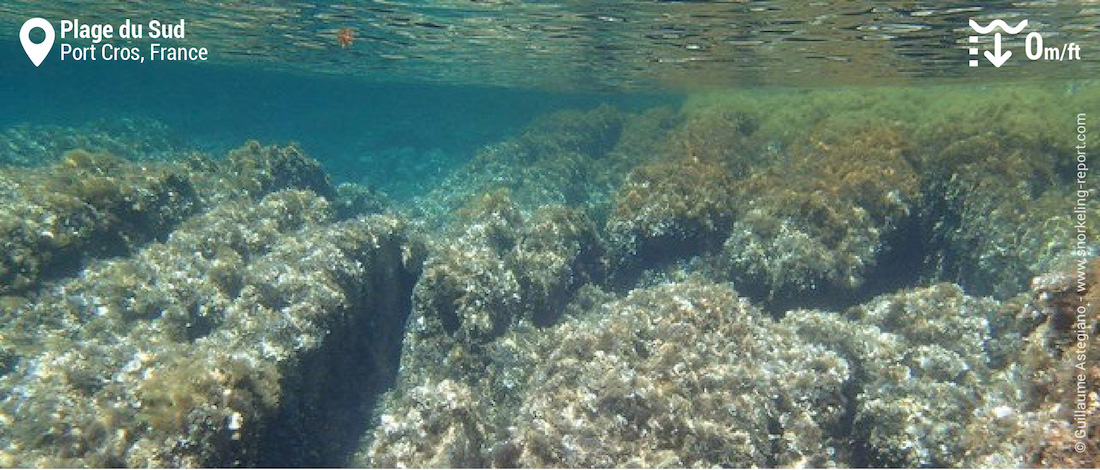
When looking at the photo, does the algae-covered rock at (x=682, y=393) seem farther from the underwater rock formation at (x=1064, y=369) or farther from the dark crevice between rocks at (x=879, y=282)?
the dark crevice between rocks at (x=879, y=282)

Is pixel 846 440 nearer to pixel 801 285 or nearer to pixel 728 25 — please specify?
pixel 801 285

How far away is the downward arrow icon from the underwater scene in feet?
0.57

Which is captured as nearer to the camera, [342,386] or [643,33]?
[342,386]

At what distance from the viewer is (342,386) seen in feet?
33.0

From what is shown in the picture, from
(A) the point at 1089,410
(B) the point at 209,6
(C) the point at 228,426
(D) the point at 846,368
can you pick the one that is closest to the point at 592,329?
(D) the point at 846,368

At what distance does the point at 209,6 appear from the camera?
65.5ft

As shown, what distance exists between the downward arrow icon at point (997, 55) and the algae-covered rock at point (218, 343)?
56.5 feet

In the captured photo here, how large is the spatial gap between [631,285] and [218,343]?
8486 millimetres

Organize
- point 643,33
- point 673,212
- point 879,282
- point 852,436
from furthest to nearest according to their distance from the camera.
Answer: point 643,33, point 673,212, point 879,282, point 852,436

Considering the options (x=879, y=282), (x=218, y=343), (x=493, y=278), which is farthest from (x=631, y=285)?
(x=218, y=343)

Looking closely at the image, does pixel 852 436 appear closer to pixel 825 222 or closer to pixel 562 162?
pixel 825 222

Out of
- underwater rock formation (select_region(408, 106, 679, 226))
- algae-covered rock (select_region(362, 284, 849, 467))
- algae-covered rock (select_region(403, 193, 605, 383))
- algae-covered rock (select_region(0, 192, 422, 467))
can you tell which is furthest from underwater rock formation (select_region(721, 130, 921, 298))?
algae-covered rock (select_region(0, 192, 422, 467))

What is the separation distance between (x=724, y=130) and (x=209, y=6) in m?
17.5

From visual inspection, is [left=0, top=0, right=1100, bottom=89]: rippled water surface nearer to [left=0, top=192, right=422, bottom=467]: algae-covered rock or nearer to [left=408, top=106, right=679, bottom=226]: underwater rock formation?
[left=408, top=106, right=679, bottom=226]: underwater rock formation
